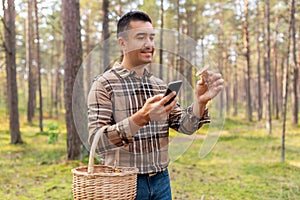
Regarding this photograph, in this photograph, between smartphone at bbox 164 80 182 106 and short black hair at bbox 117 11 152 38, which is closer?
smartphone at bbox 164 80 182 106

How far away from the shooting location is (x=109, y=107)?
149 cm

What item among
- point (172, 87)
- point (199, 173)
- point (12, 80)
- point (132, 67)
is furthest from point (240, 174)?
point (12, 80)

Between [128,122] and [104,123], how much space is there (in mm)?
147

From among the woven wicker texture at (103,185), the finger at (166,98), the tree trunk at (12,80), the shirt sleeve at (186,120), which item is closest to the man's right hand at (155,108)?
the finger at (166,98)

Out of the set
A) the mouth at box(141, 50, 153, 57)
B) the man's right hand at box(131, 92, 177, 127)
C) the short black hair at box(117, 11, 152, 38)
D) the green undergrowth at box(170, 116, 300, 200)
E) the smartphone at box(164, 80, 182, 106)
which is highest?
the short black hair at box(117, 11, 152, 38)

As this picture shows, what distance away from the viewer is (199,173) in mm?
7094

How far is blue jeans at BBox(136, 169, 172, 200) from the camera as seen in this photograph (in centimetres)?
165

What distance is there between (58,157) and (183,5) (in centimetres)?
958

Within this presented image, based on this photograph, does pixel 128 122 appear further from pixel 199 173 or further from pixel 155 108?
pixel 199 173

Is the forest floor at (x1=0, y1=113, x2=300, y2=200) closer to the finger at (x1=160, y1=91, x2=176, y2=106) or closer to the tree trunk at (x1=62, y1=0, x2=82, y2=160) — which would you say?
the tree trunk at (x1=62, y1=0, x2=82, y2=160)

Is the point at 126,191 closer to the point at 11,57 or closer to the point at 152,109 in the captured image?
the point at 152,109

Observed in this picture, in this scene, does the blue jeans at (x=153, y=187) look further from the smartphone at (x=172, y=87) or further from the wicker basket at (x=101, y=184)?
the smartphone at (x=172, y=87)

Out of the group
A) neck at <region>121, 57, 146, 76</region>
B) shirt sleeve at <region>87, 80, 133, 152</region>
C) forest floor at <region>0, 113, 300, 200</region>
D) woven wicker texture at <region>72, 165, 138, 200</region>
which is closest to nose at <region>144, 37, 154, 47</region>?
neck at <region>121, 57, 146, 76</region>

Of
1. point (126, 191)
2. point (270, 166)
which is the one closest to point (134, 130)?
point (126, 191)
